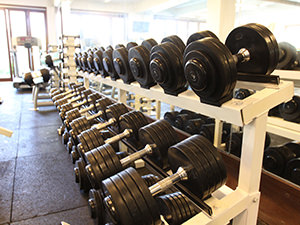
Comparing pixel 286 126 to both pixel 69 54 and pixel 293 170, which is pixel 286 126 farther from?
pixel 69 54

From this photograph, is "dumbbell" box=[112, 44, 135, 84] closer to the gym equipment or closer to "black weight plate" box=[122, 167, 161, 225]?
"black weight plate" box=[122, 167, 161, 225]

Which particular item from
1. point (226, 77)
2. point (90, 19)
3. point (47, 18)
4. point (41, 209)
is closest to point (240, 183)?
point (226, 77)

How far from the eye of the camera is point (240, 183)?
93 cm

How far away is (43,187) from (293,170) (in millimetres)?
1854

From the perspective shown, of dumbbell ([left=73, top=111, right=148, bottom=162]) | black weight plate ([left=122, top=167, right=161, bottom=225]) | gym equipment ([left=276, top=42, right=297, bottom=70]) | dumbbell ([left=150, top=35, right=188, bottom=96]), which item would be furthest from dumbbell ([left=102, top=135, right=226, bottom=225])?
gym equipment ([left=276, top=42, right=297, bottom=70])

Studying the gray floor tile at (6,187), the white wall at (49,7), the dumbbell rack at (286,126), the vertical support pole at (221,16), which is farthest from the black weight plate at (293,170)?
the white wall at (49,7)

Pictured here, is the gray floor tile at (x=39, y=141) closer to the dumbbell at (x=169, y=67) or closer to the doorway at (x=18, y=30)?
the dumbbell at (x=169, y=67)

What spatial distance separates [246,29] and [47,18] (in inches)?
309

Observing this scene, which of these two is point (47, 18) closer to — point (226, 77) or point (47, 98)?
point (47, 98)

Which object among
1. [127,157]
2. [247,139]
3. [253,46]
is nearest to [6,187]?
[127,157]

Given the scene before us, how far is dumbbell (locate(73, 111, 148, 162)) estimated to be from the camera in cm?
133

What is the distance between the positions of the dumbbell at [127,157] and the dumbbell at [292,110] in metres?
1.32

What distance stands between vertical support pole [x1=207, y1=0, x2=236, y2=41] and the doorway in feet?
19.5

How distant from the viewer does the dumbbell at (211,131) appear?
89.5 inches
